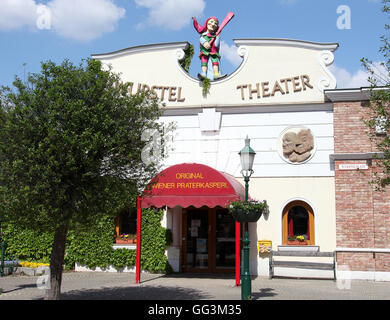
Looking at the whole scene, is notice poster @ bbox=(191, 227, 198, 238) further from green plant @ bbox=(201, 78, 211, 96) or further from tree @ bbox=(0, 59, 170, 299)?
tree @ bbox=(0, 59, 170, 299)

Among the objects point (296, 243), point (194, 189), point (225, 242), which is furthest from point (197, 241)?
point (296, 243)

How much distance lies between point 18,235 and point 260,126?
30.4 feet

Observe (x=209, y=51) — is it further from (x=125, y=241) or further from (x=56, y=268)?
(x=56, y=268)

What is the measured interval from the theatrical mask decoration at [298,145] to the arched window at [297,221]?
1448 millimetres

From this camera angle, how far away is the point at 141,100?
368 inches

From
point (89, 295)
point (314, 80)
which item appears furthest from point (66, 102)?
point (314, 80)

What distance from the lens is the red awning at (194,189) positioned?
1322 centimetres

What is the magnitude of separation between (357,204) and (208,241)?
16.3 feet

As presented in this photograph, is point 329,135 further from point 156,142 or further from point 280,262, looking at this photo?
point 156,142

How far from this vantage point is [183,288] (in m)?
12.3

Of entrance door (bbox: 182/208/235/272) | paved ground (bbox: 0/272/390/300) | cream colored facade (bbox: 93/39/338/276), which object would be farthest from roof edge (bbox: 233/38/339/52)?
paved ground (bbox: 0/272/390/300)

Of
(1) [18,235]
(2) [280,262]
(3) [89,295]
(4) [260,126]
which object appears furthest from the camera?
(1) [18,235]

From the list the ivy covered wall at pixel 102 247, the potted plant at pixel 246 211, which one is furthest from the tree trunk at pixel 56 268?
the ivy covered wall at pixel 102 247

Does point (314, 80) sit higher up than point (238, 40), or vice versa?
point (238, 40)
